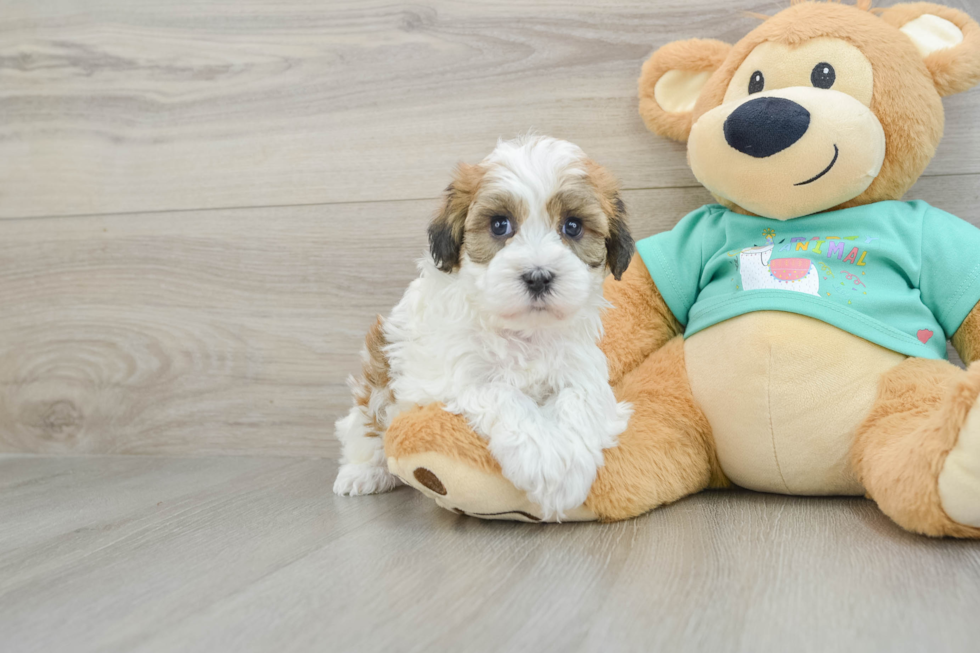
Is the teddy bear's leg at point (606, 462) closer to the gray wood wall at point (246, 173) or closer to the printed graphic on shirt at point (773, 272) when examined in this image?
the printed graphic on shirt at point (773, 272)

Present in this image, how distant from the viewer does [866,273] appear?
127 centimetres

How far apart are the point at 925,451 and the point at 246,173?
5.16 feet

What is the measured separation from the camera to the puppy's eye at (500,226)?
3.75ft

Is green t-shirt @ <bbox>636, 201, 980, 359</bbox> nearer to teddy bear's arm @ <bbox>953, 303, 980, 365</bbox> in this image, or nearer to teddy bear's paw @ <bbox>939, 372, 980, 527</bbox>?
teddy bear's arm @ <bbox>953, 303, 980, 365</bbox>

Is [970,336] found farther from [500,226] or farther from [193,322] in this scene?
[193,322]

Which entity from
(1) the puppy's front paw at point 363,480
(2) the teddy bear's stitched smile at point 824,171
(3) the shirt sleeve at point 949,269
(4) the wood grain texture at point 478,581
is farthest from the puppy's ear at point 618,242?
(1) the puppy's front paw at point 363,480

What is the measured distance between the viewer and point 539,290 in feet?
3.49

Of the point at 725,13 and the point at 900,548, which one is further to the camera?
the point at 725,13

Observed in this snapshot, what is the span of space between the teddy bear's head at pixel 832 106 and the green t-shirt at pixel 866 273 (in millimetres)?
42

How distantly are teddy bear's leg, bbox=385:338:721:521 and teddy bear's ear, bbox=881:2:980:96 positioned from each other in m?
0.68

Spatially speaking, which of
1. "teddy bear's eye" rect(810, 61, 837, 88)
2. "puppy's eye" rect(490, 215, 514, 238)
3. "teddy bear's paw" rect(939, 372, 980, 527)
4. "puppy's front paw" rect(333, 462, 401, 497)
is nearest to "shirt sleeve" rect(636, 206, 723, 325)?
"teddy bear's eye" rect(810, 61, 837, 88)

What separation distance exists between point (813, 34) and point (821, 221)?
0.32 meters

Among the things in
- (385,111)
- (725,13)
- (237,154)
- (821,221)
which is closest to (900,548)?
(821,221)

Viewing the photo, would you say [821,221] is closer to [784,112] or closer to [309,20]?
[784,112]
